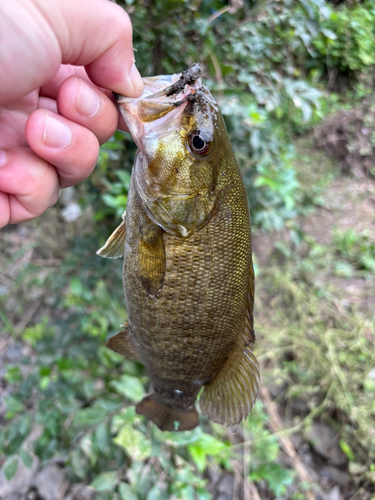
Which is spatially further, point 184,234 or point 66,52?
point 184,234

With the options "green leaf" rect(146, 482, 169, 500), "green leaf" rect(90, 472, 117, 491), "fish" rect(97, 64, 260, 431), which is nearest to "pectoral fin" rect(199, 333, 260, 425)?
"fish" rect(97, 64, 260, 431)

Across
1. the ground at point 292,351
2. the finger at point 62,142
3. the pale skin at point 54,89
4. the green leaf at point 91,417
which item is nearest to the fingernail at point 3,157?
the pale skin at point 54,89

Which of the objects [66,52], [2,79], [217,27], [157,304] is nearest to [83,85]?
[66,52]

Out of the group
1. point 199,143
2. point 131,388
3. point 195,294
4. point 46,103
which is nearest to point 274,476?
point 131,388

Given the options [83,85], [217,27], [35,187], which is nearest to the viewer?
[83,85]

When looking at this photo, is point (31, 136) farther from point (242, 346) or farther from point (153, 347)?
point (242, 346)

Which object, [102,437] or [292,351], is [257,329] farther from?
[102,437]
